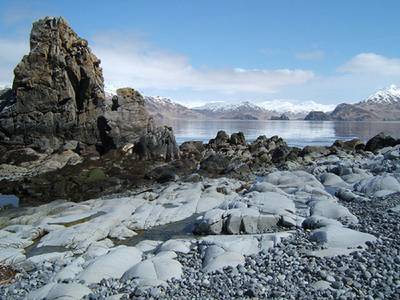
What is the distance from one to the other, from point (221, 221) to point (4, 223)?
33.4ft

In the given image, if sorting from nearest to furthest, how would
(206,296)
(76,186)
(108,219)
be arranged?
(206,296), (108,219), (76,186)

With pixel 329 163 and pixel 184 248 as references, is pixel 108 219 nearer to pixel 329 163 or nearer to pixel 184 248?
pixel 184 248

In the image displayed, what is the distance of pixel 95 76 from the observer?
50875mm

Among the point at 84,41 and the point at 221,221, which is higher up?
the point at 84,41

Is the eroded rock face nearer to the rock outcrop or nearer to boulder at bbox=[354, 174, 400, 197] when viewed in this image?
the rock outcrop

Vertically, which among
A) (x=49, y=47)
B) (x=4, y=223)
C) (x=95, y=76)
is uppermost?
(x=49, y=47)

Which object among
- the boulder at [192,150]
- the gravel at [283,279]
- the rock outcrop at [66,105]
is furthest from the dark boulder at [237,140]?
the gravel at [283,279]

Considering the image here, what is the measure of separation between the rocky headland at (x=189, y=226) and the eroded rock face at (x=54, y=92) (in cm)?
434

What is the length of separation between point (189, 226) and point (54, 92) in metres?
35.3

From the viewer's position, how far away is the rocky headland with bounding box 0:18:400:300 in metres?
11.1

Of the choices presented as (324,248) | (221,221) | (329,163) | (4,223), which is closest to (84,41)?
(329,163)

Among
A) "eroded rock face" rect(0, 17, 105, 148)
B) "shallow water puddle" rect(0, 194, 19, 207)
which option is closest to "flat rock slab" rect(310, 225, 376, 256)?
"shallow water puddle" rect(0, 194, 19, 207)

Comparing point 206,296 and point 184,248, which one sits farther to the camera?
point 184,248

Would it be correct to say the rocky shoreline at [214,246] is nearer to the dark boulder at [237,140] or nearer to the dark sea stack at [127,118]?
the dark sea stack at [127,118]
